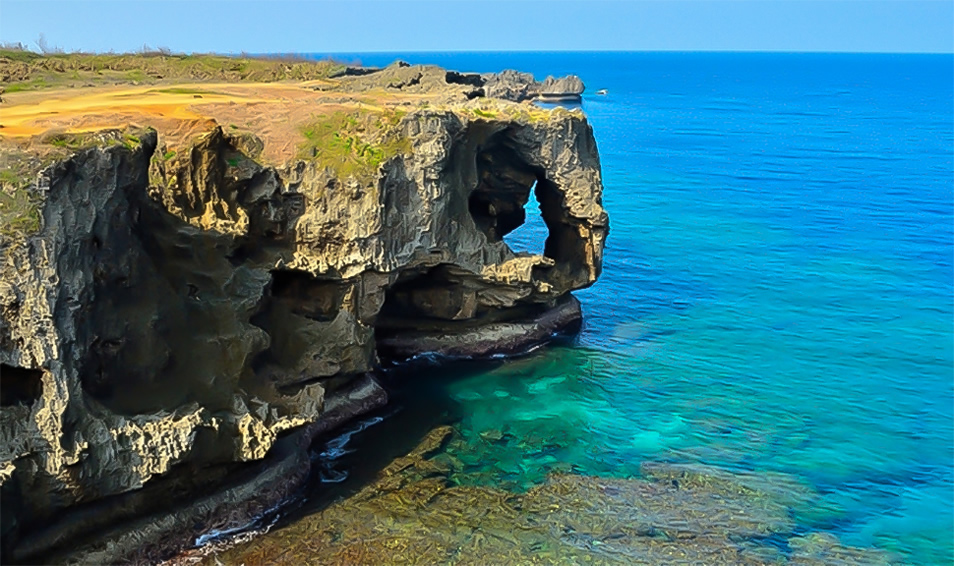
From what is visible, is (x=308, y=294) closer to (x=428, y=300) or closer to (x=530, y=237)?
(x=428, y=300)

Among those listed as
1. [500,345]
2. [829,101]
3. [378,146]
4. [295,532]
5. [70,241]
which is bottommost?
[295,532]

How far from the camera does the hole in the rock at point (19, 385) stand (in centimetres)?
2008

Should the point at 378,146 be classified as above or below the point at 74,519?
above

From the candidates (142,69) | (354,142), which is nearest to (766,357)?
(354,142)

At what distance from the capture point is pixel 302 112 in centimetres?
A: 3078

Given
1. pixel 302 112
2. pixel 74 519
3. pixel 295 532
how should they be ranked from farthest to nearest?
pixel 302 112 < pixel 295 532 < pixel 74 519

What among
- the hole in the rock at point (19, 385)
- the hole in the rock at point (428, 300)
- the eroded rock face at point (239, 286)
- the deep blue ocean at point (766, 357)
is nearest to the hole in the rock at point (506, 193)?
the eroded rock face at point (239, 286)

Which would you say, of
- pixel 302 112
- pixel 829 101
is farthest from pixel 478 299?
pixel 829 101

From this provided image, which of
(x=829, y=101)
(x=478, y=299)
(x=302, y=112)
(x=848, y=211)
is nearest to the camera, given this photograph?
(x=302, y=112)

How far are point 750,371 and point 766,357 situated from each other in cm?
201

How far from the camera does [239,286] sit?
26406mm

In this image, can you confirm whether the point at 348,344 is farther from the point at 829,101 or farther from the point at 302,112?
the point at 829,101

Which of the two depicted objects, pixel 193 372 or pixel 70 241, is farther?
pixel 193 372

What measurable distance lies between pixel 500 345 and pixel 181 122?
53.3 ft
